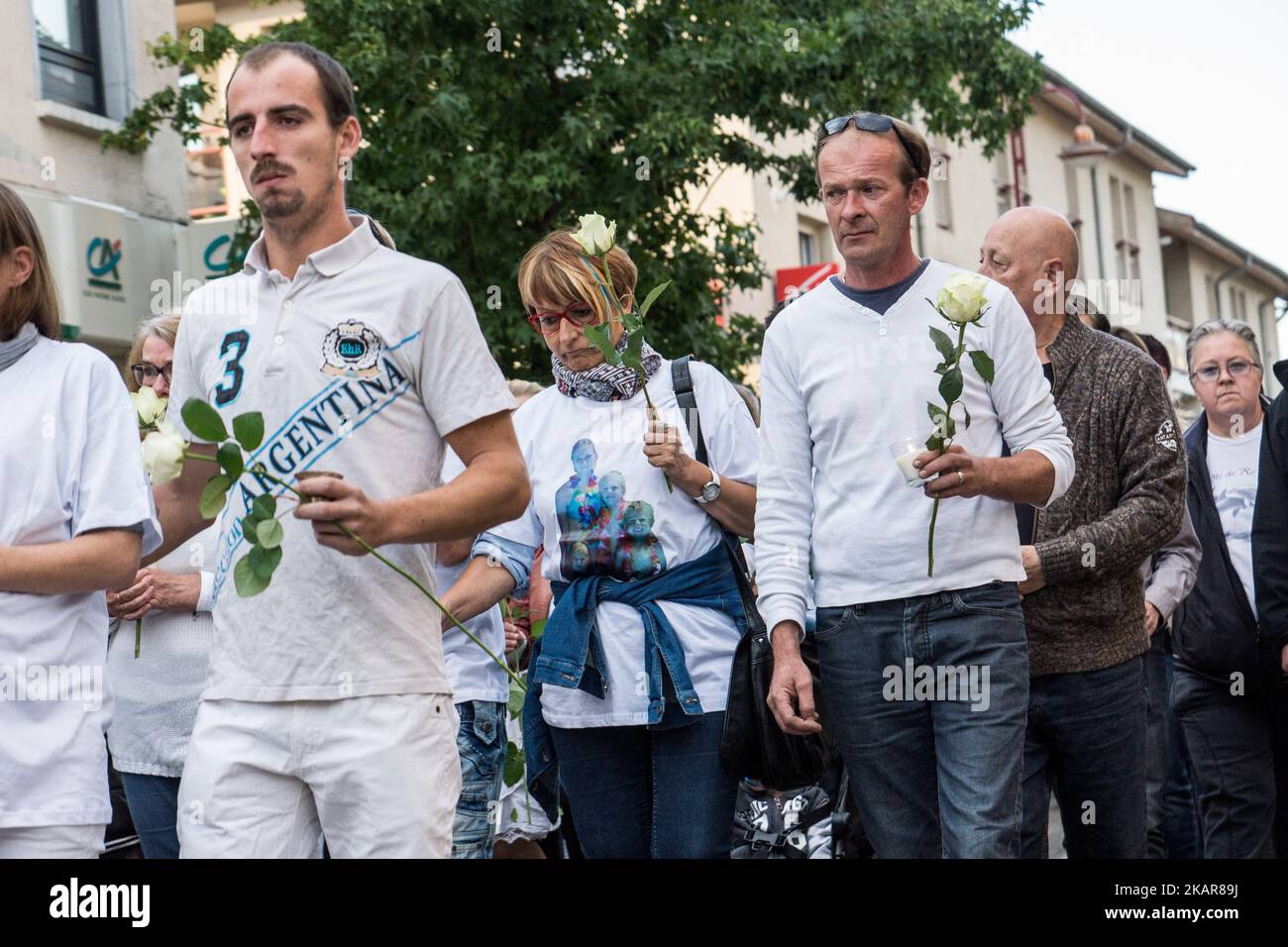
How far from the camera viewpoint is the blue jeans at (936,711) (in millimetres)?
4207

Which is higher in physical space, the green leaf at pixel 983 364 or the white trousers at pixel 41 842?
the green leaf at pixel 983 364

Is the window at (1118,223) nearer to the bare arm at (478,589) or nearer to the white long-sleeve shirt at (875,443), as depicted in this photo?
the bare arm at (478,589)

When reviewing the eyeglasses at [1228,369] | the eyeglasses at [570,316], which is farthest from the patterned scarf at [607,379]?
the eyeglasses at [1228,369]

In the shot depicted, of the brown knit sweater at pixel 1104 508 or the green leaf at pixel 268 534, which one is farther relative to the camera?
the brown knit sweater at pixel 1104 508

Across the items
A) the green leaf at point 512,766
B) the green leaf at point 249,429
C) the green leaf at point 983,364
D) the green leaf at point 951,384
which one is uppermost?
the green leaf at point 983,364

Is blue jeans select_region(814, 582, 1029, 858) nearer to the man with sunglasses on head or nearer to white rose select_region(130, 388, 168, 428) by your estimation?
the man with sunglasses on head

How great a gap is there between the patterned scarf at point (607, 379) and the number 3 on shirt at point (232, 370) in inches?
64.0

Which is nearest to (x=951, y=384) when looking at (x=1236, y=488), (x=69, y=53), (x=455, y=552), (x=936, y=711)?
(x=936, y=711)

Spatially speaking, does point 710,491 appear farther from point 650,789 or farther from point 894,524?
point 650,789

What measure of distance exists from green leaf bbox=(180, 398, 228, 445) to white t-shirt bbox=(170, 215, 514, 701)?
18 cm

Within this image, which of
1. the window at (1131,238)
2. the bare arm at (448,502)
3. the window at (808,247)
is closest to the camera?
the bare arm at (448,502)

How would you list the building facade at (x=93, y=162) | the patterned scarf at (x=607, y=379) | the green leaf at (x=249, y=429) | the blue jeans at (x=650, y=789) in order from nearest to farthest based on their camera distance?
the green leaf at (x=249, y=429)
the blue jeans at (x=650, y=789)
the patterned scarf at (x=607, y=379)
the building facade at (x=93, y=162)
